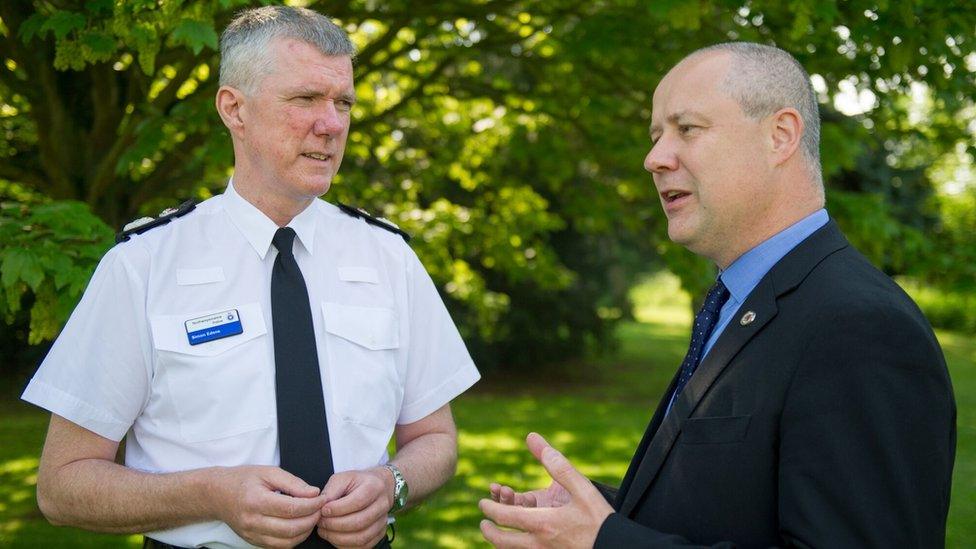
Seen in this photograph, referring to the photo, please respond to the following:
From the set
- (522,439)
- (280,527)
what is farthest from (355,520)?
(522,439)

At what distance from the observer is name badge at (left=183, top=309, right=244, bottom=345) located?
93.9 inches

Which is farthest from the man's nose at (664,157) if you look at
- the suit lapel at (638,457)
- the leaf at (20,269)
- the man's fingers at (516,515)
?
the leaf at (20,269)

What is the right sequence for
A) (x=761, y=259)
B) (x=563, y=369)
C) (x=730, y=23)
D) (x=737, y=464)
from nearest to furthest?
1. (x=737, y=464)
2. (x=761, y=259)
3. (x=730, y=23)
4. (x=563, y=369)

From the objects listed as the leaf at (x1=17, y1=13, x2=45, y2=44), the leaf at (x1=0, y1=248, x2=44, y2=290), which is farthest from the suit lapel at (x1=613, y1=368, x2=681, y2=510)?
the leaf at (x1=17, y1=13, x2=45, y2=44)

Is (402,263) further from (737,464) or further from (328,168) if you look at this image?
(737,464)

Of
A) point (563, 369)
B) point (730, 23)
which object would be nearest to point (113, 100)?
point (730, 23)

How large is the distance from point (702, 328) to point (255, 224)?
1283mm

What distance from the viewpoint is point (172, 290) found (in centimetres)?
243

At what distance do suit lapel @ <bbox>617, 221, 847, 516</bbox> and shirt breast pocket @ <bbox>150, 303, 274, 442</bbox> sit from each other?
3.35 ft

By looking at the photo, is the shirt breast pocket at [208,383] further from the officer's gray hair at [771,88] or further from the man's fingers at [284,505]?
the officer's gray hair at [771,88]

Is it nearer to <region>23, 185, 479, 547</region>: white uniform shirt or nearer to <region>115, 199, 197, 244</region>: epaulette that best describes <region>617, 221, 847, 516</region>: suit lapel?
<region>23, 185, 479, 547</region>: white uniform shirt

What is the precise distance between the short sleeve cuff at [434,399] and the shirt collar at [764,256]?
945mm

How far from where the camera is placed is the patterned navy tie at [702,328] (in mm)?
2244

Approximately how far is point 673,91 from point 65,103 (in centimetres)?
540
